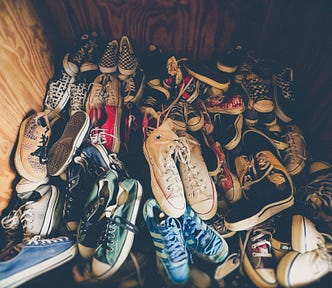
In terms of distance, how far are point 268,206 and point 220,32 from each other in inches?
24.6

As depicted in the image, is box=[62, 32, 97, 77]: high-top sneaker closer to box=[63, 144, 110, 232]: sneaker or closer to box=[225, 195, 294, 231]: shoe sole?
box=[63, 144, 110, 232]: sneaker

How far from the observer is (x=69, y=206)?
89 cm

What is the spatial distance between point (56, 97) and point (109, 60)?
0.78 ft

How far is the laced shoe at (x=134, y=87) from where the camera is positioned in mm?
1072

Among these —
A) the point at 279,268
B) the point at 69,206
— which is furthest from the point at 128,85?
the point at 279,268

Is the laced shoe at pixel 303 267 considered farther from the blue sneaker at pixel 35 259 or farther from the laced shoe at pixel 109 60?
the laced shoe at pixel 109 60

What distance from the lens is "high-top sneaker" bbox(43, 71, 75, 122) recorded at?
3.46 feet

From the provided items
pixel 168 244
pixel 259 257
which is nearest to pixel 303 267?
pixel 259 257

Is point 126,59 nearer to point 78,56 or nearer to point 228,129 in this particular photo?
point 78,56

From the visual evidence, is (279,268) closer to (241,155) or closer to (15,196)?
(241,155)

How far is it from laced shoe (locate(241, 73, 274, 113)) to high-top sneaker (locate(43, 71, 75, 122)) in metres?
0.65

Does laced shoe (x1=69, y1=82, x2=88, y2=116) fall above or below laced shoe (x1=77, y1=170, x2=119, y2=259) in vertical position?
above

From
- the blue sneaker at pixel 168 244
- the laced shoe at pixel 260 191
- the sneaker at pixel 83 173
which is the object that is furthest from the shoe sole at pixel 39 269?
the laced shoe at pixel 260 191

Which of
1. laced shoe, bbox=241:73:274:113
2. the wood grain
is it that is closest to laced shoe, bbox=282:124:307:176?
laced shoe, bbox=241:73:274:113
